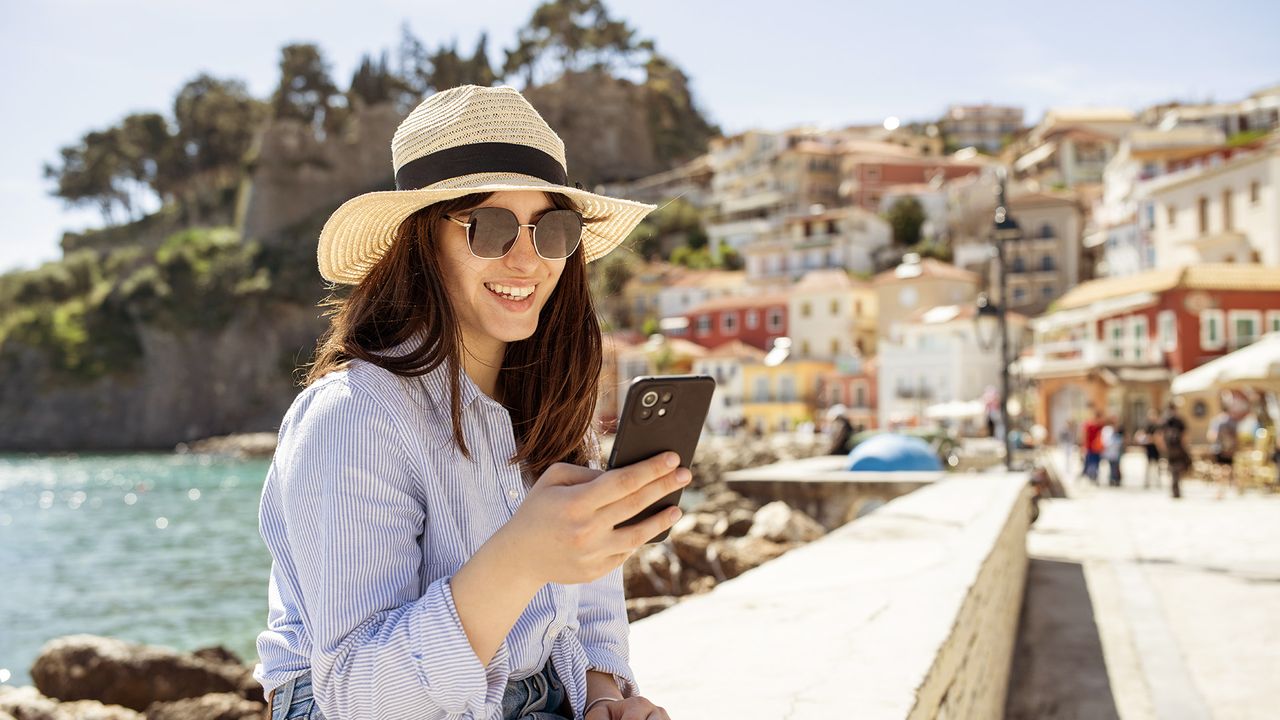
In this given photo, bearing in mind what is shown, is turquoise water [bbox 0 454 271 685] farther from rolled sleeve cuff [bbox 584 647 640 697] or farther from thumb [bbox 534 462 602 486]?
thumb [bbox 534 462 602 486]

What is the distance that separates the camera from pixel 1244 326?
31141 millimetres

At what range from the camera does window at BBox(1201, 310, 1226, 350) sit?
31391mm

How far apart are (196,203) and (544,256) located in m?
92.0

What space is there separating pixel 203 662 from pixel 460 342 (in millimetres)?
8075

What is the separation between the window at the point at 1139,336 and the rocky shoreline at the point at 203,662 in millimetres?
25439

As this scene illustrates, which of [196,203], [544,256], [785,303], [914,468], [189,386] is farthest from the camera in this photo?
[196,203]

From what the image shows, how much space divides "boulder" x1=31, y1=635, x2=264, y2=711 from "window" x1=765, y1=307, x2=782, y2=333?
46.1 meters

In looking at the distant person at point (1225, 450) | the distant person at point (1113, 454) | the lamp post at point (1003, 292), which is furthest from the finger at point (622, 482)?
the distant person at point (1113, 454)

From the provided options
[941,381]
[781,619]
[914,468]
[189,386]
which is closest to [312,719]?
[781,619]

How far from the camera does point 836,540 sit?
5277mm

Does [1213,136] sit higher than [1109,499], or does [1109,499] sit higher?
[1213,136]

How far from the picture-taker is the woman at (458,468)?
4.49 ft

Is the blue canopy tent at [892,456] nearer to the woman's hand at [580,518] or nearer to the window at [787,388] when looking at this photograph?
the woman's hand at [580,518]

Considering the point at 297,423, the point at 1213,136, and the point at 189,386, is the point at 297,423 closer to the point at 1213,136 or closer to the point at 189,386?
the point at 1213,136
